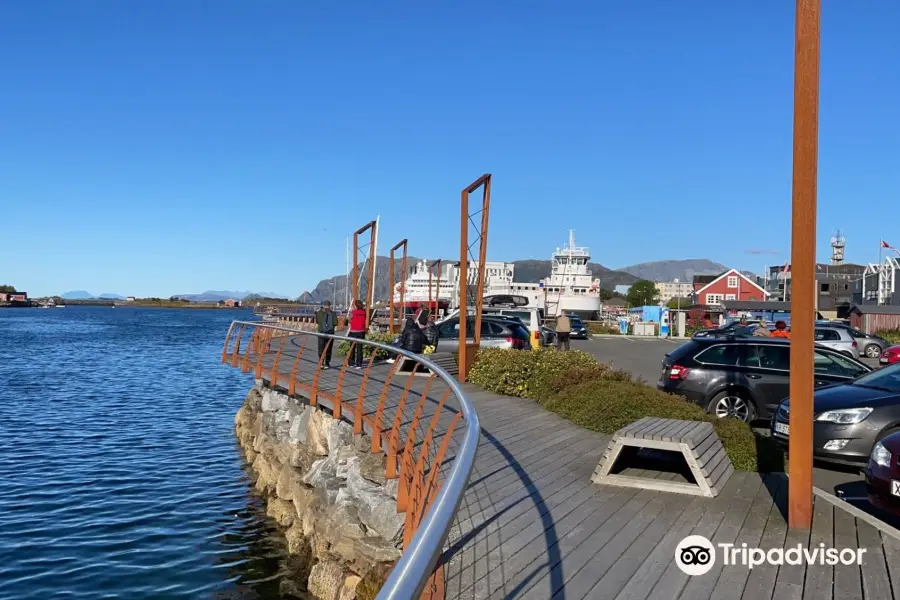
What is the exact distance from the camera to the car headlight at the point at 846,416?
Result: 9297 mm

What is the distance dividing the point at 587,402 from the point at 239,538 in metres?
5.98

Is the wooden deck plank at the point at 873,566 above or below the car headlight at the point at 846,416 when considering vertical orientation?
below

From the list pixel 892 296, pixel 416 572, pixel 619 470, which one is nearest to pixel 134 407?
pixel 619 470

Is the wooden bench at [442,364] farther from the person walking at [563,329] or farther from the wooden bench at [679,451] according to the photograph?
the wooden bench at [679,451]

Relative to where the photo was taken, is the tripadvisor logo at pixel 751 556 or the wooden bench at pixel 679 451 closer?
the tripadvisor logo at pixel 751 556

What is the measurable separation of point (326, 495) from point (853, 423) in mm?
7054

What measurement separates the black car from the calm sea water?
24.6 ft

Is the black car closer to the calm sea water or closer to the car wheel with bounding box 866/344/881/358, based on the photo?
the calm sea water

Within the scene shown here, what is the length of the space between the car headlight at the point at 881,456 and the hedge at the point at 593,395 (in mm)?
1764

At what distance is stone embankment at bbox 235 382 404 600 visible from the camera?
25.9ft

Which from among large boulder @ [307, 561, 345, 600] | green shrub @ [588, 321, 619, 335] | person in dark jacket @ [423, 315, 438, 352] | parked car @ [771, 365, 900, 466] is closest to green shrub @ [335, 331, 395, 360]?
person in dark jacket @ [423, 315, 438, 352]

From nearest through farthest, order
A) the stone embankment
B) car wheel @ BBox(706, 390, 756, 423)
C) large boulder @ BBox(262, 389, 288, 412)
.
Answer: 1. the stone embankment
2. car wheel @ BBox(706, 390, 756, 423)
3. large boulder @ BBox(262, 389, 288, 412)

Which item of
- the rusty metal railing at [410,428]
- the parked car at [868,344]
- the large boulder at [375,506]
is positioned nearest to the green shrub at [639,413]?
the rusty metal railing at [410,428]

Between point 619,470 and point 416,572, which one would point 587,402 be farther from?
point 416,572
